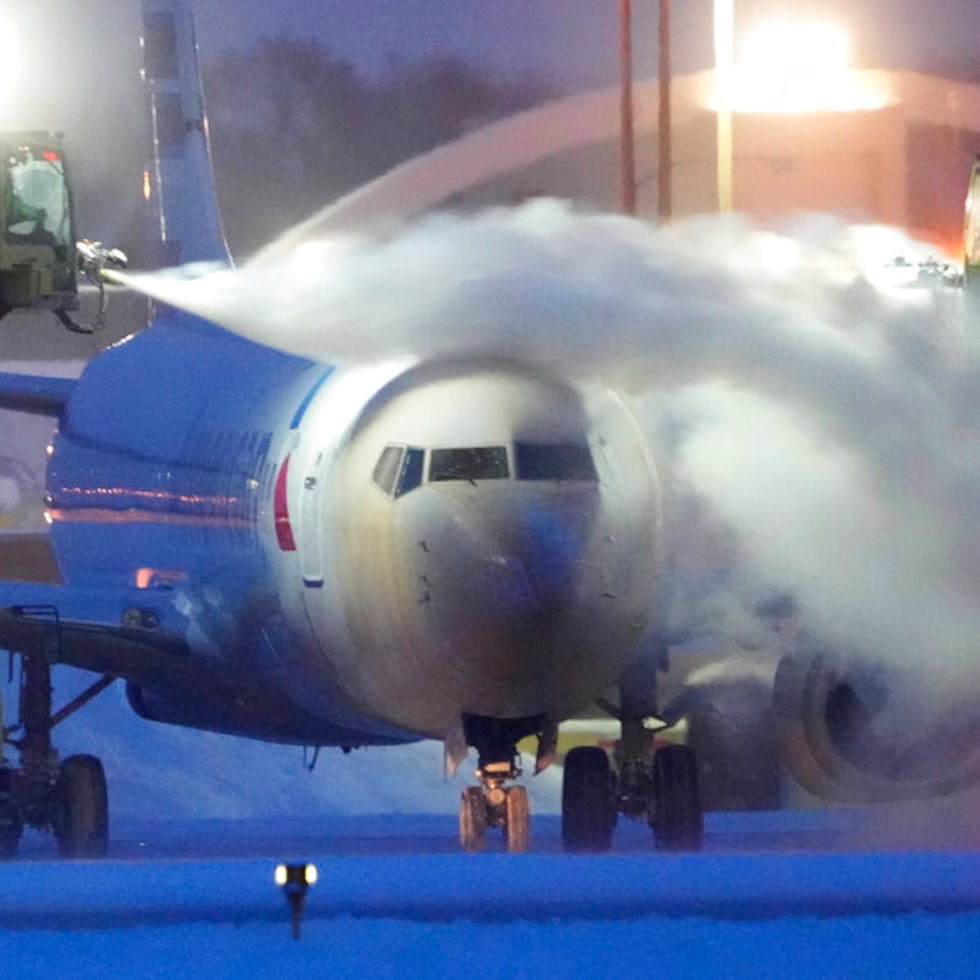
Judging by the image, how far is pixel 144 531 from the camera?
68.0 ft

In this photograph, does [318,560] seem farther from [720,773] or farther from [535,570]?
[720,773]

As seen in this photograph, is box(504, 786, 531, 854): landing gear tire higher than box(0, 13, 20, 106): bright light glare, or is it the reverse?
box(0, 13, 20, 106): bright light glare

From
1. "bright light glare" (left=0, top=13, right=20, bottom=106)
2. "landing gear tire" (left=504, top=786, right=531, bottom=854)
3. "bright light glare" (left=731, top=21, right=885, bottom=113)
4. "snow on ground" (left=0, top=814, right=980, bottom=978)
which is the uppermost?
"bright light glare" (left=0, top=13, right=20, bottom=106)

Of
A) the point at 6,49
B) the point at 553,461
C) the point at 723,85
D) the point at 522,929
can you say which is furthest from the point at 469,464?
the point at 723,85

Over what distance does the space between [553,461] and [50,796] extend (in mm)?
5325

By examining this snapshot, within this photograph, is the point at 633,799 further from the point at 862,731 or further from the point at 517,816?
the point at 517,816

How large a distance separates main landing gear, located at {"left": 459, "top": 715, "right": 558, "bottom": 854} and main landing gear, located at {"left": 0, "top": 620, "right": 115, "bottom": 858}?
3485mm

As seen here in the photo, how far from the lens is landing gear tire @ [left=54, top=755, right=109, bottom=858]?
63.7ft

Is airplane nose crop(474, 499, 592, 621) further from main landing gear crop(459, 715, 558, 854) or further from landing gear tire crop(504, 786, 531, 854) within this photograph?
landing gear tire crop(504, 786, 531, 854)

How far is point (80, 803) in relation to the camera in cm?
1944

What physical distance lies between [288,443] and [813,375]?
3331mm

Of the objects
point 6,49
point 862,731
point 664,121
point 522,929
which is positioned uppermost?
point 6,49

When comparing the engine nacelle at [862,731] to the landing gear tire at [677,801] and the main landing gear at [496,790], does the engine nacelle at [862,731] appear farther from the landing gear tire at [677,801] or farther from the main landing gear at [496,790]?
the main landing gear at [496,790]

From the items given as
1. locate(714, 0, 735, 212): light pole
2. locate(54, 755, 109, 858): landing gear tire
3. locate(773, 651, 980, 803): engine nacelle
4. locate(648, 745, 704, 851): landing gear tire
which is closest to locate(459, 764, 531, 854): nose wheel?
locate(648, 745, 704, 851): landing gear tire
